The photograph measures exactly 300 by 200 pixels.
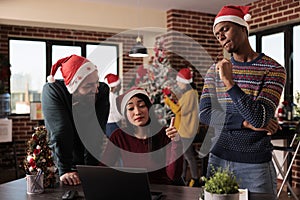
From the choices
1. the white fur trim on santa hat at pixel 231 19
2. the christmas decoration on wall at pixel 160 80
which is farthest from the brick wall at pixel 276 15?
the white fur trim on santa hat at pixel 231 19

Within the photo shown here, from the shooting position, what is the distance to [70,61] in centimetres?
252

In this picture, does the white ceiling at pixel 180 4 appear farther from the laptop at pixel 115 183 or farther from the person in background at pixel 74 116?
the laptop at pixel 115 183

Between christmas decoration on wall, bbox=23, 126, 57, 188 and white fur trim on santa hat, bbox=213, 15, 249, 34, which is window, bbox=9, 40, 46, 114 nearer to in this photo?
christmas decoration on wall, bbox=23, 126, 57, 188

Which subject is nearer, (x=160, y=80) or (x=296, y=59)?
→ (x=296, y=59)

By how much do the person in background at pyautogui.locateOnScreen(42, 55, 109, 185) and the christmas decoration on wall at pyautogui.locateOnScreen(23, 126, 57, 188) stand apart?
0.31ft

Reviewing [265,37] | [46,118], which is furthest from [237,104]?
[265,37]

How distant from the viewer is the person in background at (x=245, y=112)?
6.12ft

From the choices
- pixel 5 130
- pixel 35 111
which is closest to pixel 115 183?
pixel 5 130

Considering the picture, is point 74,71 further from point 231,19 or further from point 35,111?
point 35,111

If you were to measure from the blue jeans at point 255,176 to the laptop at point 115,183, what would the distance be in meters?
0.50

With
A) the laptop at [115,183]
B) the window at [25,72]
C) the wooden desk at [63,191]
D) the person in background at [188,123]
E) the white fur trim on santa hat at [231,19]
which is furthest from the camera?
the window at [25,72]

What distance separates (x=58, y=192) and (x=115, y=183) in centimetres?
51

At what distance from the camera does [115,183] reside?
5.26 feet

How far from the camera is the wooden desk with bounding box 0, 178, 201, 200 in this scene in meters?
1.87
